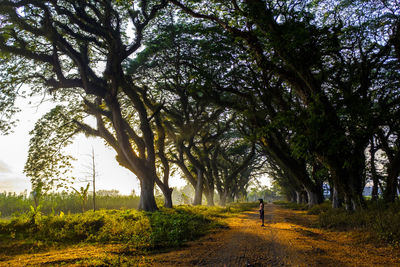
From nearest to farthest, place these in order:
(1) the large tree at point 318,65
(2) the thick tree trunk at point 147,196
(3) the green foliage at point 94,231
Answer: (3) the green foliage at point 94,231, (1) the large tree at point 318,65, (2) the thick tree trunk at point 147,196

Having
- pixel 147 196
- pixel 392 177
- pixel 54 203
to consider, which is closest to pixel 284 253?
pixel 392 177

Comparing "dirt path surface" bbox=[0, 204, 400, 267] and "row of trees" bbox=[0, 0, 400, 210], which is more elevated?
"row of trees" bbox=[0, 0, 400, 210]

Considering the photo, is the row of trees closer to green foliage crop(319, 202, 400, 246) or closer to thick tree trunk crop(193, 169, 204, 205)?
green foliage crop(319, 202, 400, 246)

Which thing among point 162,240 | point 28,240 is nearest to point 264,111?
point 162,240

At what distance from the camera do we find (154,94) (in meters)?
20.5

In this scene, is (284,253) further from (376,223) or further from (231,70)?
(231,70)

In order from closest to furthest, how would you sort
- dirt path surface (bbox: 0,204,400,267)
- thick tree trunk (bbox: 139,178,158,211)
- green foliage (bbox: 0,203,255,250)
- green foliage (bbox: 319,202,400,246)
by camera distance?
dirt path surface (bbox: 0,204,400,267) → green foliage (bbox: 319,202,400,246) → green foliage (bbox: 0,203,255,250) → thick tree trunk (bbox: 139,178,158,211)

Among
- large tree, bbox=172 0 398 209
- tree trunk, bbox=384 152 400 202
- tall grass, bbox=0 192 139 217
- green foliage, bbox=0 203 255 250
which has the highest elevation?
large tree, bbox=172 0 398 209

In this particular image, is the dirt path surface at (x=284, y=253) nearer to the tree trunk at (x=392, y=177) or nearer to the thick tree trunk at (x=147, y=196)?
the tree trunk at (x=392, y=177)

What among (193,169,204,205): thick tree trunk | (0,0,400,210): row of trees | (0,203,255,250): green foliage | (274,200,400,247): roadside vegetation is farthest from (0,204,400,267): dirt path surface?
(193,169,204,205): thick tree trunk

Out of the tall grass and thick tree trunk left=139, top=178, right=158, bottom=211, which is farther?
the tall grass

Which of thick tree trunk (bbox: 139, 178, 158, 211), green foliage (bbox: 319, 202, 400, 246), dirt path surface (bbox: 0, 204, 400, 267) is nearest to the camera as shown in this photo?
dirt path surface (bbox: 0, 204, 400, 267)

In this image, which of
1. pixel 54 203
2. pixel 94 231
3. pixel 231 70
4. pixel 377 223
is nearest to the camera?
pixel 377 223

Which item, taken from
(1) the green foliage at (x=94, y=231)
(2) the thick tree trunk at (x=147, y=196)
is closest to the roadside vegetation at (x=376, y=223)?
(1) the green foliage at (x=94, y=231)
